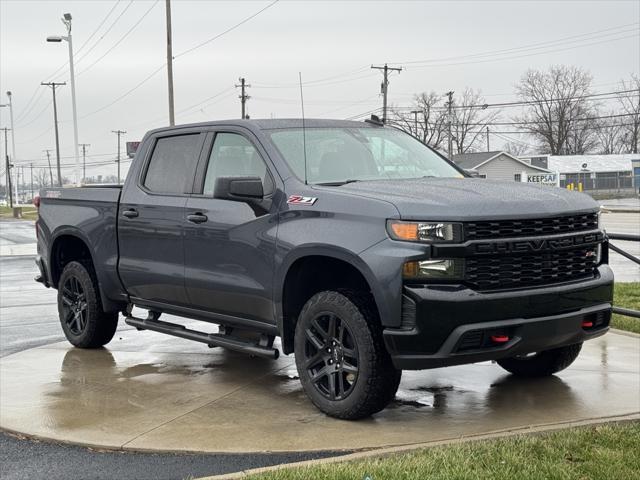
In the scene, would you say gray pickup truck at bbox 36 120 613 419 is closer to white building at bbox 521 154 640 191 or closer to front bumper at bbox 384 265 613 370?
front bumper at bbox 384 265 613 370

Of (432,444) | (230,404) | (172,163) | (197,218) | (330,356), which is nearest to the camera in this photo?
(432,444)

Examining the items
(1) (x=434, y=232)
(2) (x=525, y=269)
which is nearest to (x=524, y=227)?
(2) (x=525, y=269)

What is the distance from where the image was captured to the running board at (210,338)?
6.21m

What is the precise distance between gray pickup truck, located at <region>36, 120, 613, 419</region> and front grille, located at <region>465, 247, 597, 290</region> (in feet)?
0.03

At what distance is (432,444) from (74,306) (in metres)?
4.51

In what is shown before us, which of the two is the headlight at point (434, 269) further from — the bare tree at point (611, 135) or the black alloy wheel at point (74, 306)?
the bare tree at point (611, 135)

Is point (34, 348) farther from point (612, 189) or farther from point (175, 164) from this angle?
point (612, 189)

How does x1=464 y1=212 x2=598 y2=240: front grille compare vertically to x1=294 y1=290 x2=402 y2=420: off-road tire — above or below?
above

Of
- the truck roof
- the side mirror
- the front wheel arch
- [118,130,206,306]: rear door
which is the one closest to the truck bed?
[118,130,206,306]: rear door

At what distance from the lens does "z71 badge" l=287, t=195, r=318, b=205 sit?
5723 mm

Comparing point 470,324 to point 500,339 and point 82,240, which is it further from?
point 82,240

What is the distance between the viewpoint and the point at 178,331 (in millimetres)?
7129

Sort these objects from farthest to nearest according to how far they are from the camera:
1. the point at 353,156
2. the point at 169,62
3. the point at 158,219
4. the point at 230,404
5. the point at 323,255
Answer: the point at 169,62 < the point at 158,219 < the point at 353,156 < the point at 230,404 < the point at 323,255

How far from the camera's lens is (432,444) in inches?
198
